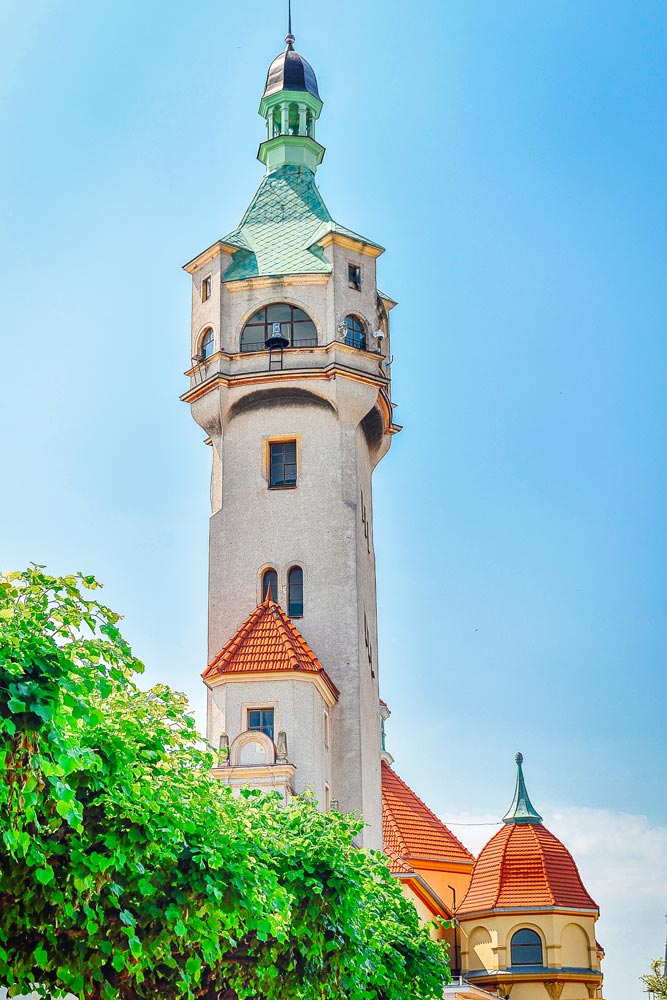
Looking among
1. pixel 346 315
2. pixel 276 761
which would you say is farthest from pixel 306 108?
pixel 276 761

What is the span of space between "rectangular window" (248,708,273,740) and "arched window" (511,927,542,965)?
18.2m

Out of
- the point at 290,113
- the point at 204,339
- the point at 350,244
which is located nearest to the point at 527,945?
the point at 204,339

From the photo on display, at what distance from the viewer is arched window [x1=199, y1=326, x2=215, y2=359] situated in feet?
160

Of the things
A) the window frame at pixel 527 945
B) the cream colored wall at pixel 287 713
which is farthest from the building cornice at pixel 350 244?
the window frame at pixel 527 945

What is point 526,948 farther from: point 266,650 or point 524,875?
point 266,650

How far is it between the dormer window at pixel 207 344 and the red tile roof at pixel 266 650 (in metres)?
9.33

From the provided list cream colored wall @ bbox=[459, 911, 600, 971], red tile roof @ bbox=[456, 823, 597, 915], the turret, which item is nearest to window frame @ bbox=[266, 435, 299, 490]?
the turret

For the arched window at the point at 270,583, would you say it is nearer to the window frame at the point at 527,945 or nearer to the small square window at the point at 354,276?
the small square window at the point at 354,276

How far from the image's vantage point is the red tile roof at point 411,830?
56.2 meters

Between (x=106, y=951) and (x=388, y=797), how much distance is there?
4248 centimetres

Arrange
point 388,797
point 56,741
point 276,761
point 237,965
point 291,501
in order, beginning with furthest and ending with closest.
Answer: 1. point 388,797
2. point 291,501
3. point 276,761
4. point 237,965
5. point 56,741

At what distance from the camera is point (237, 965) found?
66.1 ft

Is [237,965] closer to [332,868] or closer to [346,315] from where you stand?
[332,868]

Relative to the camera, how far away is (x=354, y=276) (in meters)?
49.2
